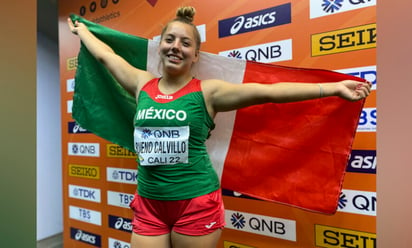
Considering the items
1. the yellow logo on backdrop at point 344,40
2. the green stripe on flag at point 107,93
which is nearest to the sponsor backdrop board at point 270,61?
the yellow logo on backdrop at point 344,40

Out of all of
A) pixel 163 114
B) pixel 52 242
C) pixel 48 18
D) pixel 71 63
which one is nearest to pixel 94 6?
pixel 71 63

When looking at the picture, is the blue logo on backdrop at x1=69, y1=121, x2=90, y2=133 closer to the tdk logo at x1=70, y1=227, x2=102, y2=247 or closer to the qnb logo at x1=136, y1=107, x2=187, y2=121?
the tdk logo at x1=70, y1=227, x2=102, y2=247

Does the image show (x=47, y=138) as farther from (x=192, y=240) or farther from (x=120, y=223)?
(x=192, y=240)

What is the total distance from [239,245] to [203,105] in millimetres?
918

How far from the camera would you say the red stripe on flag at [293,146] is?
4.15 feet

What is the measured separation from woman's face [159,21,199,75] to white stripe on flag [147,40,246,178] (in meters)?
0.30

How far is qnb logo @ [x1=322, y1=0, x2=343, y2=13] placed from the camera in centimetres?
136

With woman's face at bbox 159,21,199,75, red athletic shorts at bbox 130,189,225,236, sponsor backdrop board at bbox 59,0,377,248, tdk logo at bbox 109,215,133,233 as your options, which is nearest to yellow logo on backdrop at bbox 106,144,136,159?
sponsor backdrop board at bbox 59,0,377,248
